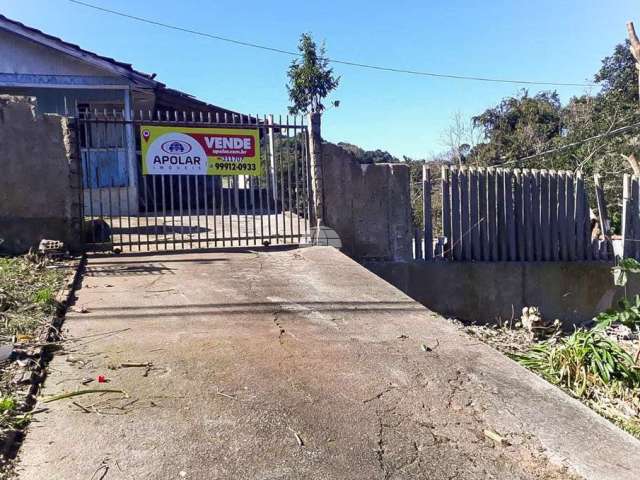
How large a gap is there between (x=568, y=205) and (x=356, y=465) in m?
7.03

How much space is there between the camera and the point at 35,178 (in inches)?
282

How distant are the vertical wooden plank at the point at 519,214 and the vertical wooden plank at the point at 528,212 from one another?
49 millimetres

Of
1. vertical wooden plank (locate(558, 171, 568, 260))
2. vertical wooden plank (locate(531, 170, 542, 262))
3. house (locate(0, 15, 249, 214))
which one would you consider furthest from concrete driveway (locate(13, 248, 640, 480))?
house (locate(0, 15, 249, 214))

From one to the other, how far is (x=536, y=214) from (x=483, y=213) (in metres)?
0.87

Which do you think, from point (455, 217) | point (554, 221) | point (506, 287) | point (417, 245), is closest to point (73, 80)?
point (417, 245)

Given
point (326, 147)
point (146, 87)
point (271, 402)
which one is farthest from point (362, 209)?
point (146, 87)

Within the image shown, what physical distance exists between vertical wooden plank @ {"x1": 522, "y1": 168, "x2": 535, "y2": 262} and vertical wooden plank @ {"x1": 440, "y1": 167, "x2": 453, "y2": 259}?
1197 mm

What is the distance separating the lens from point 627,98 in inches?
780

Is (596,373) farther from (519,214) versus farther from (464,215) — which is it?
(519,214)

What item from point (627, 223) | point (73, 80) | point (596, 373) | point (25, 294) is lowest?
point (596, 373)

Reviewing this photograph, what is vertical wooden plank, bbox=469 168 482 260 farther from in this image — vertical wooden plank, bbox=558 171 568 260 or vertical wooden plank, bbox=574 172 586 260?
vertical wooden plank, bbox=574 172 586 260

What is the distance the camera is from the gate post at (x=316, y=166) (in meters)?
8.06

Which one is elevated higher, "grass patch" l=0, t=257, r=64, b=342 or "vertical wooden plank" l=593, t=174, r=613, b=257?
"vertical wooden plank" l=593, t=174, r=613, b=257

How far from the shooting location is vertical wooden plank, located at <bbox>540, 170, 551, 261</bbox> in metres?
8.40
